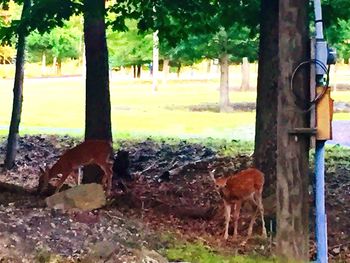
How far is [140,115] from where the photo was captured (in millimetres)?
30516

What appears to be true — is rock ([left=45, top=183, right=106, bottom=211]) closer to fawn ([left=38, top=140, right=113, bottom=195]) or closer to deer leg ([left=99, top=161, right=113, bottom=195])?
fawn ([left=38, top=140, right=113, bottom=195])

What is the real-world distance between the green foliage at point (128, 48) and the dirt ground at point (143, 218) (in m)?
22.2

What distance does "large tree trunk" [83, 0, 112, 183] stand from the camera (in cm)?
1171

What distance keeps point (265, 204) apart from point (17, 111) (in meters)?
6.53

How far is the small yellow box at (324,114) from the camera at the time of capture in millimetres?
6105

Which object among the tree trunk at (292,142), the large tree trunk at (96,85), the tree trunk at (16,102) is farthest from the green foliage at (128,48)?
the tree trunk at (292,142)

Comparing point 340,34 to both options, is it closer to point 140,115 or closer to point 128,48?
point 140,115

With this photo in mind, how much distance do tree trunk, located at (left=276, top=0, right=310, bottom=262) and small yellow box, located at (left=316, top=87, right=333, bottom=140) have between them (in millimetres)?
→ 127

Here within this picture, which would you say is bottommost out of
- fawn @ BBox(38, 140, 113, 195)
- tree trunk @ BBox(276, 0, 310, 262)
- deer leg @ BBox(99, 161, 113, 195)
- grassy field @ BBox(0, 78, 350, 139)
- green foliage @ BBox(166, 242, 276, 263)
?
grassy field @ BBox(0, 78, 350, 139)

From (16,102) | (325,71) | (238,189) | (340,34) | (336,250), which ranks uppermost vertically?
(340,34)

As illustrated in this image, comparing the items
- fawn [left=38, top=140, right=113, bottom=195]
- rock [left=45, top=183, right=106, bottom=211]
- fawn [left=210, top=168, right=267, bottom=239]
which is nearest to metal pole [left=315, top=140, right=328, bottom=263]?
fawn [left=210, top=168, right=267, bottom=239]

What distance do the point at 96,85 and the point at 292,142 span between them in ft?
19.7

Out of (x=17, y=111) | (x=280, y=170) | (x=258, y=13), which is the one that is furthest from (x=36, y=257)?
(x=17, y=111)

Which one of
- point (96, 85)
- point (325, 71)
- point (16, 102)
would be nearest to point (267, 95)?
point (96, 85)
